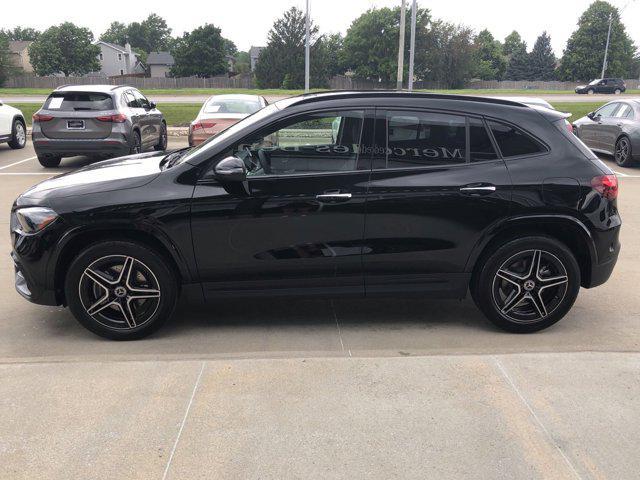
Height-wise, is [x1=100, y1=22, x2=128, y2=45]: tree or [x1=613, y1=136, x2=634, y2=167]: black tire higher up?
[x1=100, y1=22, x2=128, y2=45]: tree

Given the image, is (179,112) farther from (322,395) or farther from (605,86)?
(605,86)

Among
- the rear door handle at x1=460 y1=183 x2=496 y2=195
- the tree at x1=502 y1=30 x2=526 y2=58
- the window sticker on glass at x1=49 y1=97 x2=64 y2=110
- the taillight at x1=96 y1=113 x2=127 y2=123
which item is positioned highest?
the tree at x1=502 y1=30 x2=526 y2=58

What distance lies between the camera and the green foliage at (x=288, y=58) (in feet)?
210

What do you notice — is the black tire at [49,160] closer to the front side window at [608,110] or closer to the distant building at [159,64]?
the front side window at [608,110]

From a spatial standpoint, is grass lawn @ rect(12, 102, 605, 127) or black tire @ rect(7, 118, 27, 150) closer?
black tire @ rect(7, 118, 27, 150)

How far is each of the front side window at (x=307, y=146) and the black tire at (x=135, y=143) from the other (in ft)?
26.0

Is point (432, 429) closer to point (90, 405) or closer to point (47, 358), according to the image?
point (90, 405)

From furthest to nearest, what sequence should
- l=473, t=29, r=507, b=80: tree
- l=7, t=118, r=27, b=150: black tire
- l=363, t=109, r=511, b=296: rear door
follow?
l=473, t=29, r=507, b=80: tree < l=7, t=118, r=27, b=150: black tire < l=363, t=109, r=511, b=296: rear door

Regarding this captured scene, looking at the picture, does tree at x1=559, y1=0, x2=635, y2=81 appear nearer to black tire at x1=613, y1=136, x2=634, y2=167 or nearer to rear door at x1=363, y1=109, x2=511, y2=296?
black tire at x1=613, y1=136, x2=634, y2=167

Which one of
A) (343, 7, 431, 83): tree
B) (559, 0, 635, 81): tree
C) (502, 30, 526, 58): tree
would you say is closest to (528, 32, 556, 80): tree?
(559, 0, 635, 81): tree

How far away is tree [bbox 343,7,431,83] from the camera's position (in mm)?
73912

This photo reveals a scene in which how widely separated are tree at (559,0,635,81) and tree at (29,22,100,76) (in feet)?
213

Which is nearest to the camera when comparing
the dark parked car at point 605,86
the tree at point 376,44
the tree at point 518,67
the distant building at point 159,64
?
the dark parked car at point 605,86

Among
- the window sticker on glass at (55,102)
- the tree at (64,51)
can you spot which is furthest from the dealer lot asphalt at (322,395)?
the tree at (64,51)
